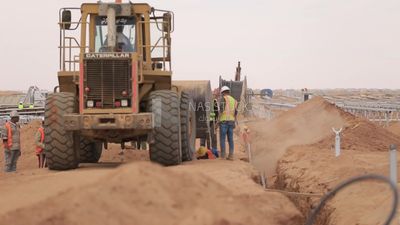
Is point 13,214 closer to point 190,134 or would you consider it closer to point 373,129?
point 190,134

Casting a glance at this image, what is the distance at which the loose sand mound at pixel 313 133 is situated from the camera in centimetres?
1805

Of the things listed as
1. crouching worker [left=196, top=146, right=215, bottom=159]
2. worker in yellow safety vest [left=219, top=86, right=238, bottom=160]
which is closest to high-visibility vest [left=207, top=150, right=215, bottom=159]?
crouching worker [left=196, top=146, right=215, bottom=159]

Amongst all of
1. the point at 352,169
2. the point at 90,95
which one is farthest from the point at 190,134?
the point at 352,169

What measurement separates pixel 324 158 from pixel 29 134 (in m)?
13.3

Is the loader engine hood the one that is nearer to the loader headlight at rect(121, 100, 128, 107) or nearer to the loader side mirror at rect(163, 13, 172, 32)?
the loader headlight at rect(121, 100, 128, 107)

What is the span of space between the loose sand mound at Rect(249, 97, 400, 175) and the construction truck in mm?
5013

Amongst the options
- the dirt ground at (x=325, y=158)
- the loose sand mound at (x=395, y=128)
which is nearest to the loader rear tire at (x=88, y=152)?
the dirt ground at (x=325, y=158)

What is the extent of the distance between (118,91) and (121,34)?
1.41 meters

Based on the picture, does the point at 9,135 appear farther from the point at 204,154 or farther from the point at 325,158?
the point at 325,158

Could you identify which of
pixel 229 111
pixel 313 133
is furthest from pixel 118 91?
pixel 313 133

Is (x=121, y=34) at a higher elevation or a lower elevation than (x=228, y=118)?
higher

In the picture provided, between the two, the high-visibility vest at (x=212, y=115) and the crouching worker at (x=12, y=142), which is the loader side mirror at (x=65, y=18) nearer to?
the crouching worker at (x=12, y=142)

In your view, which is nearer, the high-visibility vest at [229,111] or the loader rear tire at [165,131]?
the loader rear tire at [165,131]

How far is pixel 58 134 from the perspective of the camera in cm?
1062
